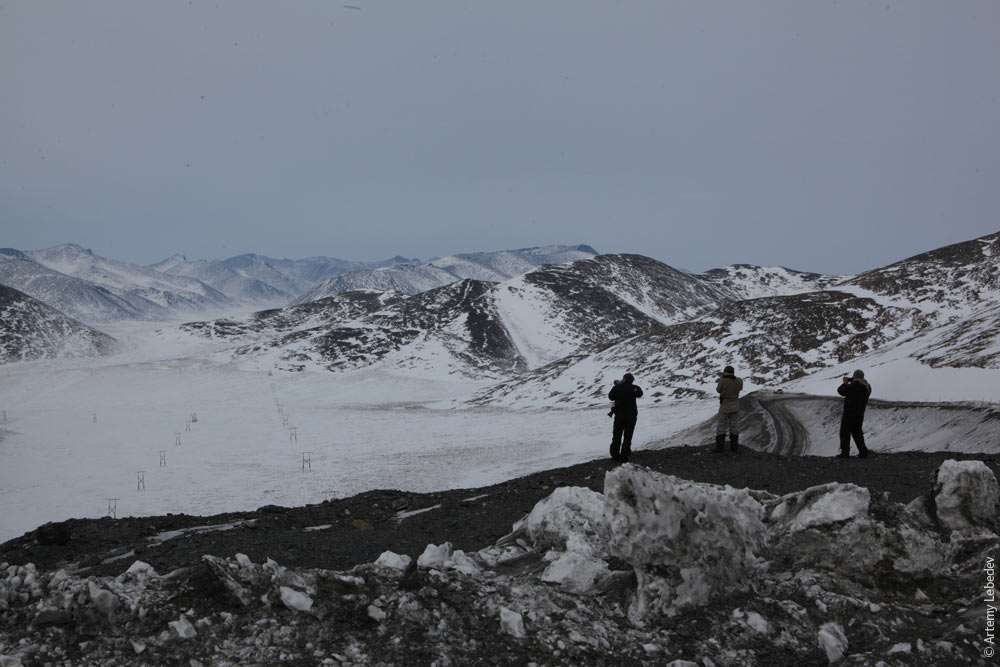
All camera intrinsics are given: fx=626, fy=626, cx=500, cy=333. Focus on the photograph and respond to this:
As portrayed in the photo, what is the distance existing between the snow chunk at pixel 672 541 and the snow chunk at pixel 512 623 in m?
1.18

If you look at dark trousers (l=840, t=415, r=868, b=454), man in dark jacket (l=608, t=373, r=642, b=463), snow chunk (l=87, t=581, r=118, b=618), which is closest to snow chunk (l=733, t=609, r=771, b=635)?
snow chunk (l=87, t=581, r=118, b=618)

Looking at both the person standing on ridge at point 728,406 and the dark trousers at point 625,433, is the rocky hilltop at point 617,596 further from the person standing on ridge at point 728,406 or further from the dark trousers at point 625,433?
the person standing on ridge at point 728,406

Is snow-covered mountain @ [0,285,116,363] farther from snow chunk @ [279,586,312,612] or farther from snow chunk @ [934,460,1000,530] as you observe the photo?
snow chunk @ [934,460,1000,530]

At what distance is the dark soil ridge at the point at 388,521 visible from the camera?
9.34 metres

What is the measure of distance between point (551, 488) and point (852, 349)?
46729 millimetres

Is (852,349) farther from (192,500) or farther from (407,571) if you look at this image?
(407,571)

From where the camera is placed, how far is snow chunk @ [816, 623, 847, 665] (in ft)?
19.0

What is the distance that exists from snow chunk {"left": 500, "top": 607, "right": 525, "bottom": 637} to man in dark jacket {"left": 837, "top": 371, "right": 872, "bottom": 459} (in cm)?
1059

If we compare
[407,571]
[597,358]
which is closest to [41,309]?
[597,358]

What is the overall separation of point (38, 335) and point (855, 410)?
5998 inches

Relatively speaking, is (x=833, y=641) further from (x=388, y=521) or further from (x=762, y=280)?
(x=762, y=280)

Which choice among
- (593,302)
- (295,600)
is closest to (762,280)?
(593,302)

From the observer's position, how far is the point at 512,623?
6453 mm

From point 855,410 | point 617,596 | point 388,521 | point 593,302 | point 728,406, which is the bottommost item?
point 388,521
